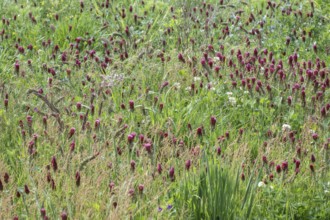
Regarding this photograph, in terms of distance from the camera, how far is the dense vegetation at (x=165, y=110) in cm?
411

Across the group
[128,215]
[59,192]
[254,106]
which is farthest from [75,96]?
[128,215]

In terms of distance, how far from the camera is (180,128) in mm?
5426

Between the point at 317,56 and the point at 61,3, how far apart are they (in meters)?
2.97

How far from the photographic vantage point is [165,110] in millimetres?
5547

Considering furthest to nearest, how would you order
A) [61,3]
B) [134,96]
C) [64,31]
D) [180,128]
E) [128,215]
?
[61,3] < [64,31] < [134,96] < [180,128] < [128,215]

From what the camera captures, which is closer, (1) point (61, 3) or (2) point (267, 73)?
(2) point (267, 73)

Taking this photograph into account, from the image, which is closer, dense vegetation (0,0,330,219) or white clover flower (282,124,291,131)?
dense vegetation (0,0,330,219)

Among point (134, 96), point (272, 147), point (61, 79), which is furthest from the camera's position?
point (61, 79)

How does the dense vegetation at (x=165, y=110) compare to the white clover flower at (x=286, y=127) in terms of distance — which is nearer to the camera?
the dense vegetation at (x=165, y=110)

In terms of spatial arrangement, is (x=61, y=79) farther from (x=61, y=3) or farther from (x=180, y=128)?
(x=61, y=3)

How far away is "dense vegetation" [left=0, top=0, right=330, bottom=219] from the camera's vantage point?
13.5 feet

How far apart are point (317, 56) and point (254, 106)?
5.27ft

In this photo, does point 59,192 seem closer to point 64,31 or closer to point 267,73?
point 267,73

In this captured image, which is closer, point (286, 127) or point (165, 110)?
point (286, 127)
